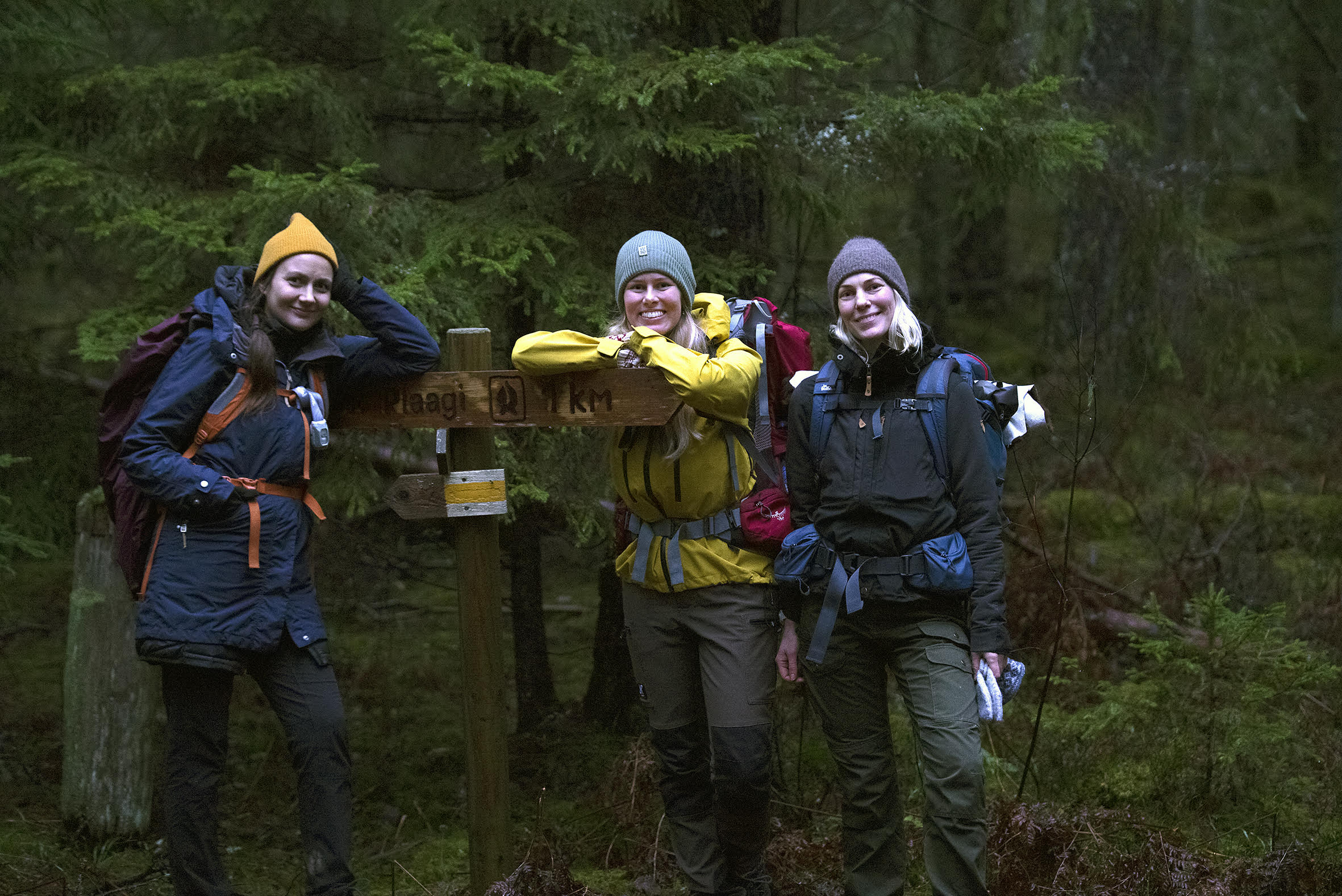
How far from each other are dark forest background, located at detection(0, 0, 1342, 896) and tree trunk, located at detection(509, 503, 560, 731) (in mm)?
25

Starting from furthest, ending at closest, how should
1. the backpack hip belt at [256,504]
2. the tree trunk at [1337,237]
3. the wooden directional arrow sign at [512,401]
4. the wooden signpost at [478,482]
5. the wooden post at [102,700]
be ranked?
the tree trunk at [1337,237]
the wooden post at [102,700]
the wooden signpost at [478,482]
the wooden directional arrow sign at [512,401]
the backpack hip belt at [256,504]

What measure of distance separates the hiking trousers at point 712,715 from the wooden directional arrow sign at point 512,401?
0.67 meters

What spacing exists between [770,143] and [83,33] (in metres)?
4.32

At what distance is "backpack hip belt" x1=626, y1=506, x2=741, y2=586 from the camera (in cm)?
414

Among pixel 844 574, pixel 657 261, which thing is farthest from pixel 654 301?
pixel 844 574

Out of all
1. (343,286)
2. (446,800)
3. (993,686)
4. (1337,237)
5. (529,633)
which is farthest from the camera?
(1337,237)

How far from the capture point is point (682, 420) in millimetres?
4176

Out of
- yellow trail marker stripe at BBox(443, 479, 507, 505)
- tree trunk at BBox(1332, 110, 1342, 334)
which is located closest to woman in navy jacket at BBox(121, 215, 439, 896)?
yellow trail marker stripe at BBox(443, 479, 507, 505)

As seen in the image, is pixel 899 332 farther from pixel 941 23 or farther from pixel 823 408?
pixel 941 23

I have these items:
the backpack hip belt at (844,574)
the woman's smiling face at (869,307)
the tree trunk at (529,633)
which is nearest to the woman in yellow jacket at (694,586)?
the backpack hip belt at (844,574)

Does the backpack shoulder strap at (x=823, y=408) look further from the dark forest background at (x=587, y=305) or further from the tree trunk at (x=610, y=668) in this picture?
the tree trunk at (x=610, y=668)

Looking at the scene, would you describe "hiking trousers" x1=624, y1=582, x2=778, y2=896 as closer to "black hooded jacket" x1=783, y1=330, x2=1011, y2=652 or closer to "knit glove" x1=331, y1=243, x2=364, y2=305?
"black hooded jacket" x1=783, y1=330, x2=1011, y2=652

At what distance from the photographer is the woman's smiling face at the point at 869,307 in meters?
4.06

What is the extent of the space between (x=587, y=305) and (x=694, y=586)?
77.6 inches
